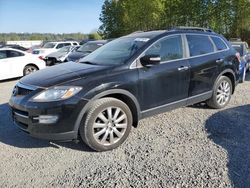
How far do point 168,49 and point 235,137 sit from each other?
5.96ft

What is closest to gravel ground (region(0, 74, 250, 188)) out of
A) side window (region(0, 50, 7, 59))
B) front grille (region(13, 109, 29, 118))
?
front grille (region(13, 109, 29, 118))

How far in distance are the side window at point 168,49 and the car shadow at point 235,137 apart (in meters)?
1.39

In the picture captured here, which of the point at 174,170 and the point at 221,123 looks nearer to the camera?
the point at 174,170

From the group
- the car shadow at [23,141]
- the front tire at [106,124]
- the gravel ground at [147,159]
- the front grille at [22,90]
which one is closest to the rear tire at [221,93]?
the gravel ground at [147,159]

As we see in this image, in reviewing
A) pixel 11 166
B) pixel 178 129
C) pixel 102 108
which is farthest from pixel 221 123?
pixel 11 166

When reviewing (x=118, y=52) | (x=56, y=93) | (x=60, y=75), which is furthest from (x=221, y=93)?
(x=56, y=93)

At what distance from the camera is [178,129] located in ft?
16.2

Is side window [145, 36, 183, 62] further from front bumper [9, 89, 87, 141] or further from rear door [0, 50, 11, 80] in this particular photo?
rear door [0, 50, 11, 80]

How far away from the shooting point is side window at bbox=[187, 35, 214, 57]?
530 centimetres

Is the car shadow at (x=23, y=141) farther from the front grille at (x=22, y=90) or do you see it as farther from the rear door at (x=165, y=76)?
the rear door at (x=165, y=76)

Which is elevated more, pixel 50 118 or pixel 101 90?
pixel 101 90

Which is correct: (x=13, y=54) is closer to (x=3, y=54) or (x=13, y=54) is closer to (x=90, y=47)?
(x=3, y=54)

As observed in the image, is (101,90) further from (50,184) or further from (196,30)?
(196,30)

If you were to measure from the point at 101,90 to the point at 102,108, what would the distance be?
256 millimetres
